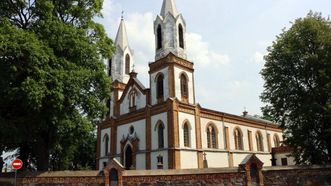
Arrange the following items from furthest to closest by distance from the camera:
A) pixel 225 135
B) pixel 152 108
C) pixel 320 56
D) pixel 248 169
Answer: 1. pixel 225 135
2. pixel 152 108
3. pixel 320 56
4. pixel 248 169

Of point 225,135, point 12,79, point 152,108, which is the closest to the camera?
point 12,79

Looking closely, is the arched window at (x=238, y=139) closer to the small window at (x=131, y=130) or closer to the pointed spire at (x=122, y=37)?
the small window at (x=131, y=130)

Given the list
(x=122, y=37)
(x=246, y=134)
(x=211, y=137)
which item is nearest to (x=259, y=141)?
(x=246, y=134)

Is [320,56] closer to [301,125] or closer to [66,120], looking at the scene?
[301,125]

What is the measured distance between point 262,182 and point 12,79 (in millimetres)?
13143

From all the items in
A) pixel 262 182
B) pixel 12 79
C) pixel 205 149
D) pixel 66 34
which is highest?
pixel 66 34

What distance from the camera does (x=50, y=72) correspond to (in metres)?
15.6

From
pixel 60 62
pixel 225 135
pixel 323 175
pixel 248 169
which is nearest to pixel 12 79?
pixel 60 62

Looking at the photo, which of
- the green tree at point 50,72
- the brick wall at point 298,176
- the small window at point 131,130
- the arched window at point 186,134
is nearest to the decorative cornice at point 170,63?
the arched window at point 186,134

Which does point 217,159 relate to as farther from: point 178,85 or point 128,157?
point 128,157

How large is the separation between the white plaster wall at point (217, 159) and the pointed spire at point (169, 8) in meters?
14.9

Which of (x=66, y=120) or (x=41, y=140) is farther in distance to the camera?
(x=41, y=140)

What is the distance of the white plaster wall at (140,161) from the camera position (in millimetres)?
29409

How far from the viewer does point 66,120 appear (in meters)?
16.6
